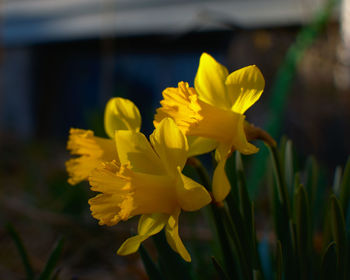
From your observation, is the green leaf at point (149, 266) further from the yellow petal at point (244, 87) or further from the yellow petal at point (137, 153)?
the yellow petal at point (244, 87)

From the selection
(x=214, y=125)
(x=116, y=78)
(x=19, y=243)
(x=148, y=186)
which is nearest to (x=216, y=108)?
(x=214, y=125)

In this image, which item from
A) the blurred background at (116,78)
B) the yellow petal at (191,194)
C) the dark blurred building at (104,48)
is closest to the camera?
the yellow petal at (191,194)

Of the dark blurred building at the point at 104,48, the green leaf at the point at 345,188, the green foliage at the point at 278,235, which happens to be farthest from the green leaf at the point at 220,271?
the dark blurred building at the point at 104,48

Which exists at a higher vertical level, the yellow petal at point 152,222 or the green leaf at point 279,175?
the green leaf at point 279,175

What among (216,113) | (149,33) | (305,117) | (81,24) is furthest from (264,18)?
(216,113)

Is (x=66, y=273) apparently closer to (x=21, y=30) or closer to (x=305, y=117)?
(x=305, y=117)

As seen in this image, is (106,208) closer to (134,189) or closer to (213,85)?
(134,189)

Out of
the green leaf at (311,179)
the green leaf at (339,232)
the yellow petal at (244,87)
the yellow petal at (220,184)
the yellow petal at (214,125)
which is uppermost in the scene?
the yellow petal at (244,87)

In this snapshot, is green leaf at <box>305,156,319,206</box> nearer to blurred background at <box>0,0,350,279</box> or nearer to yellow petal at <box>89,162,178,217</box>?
yellow petal at <box>89,162,178,217</box>
